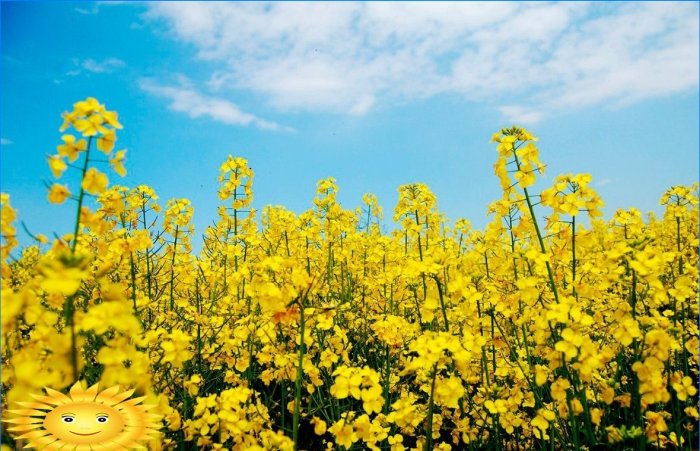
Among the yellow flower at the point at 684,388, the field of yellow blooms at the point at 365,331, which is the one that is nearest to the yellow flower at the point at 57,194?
the field of yellow blooms at the point at 365,331

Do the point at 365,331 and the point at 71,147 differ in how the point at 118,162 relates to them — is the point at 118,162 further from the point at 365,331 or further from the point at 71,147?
the point at 365,331

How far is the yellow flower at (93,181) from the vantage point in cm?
219

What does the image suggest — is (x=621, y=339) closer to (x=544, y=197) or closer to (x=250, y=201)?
(x=544, y=197)

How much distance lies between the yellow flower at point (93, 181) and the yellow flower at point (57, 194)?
0.09 metres

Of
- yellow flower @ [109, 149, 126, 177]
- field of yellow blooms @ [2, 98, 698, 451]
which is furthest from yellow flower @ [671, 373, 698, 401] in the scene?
yellow flower @ [109, 149, 126, 177]

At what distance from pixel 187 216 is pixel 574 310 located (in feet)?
11.2

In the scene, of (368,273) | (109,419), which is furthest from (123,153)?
(368,273)

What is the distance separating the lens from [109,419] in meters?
2.68

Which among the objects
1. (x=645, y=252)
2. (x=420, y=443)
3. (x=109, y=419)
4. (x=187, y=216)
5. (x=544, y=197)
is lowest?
(x=420, y=443)

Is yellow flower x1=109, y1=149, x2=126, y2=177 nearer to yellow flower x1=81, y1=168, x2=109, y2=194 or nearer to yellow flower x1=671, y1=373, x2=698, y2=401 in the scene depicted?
yellow flower x1=81, y1=168, x2=109, y2=194

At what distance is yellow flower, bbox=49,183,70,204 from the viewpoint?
2.18 meters

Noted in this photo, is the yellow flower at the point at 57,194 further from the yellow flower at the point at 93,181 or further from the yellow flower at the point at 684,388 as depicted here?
the yellow flower at the point at 684,388

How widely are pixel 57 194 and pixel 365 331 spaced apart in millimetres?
3412

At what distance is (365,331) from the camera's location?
16.7 ft
